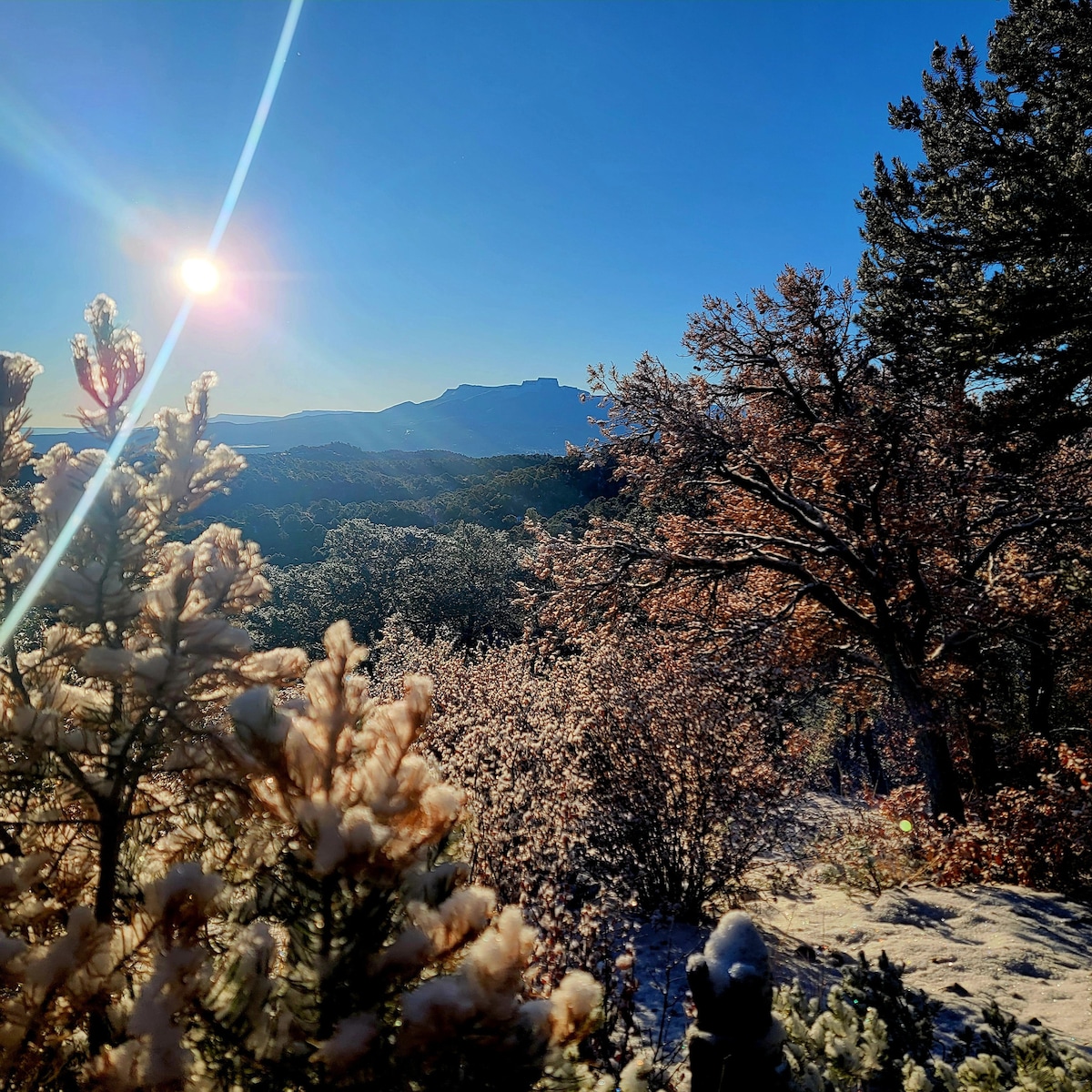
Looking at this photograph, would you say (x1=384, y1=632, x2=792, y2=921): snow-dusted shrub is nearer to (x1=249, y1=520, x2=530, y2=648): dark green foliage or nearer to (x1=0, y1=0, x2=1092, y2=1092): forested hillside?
(x1=0, y1=0, x2=1092, y2=1092): forested hillside

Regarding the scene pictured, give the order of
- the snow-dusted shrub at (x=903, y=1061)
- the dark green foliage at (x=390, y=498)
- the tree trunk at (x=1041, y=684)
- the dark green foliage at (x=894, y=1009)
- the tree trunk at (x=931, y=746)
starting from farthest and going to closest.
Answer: the dark green foliage at (x=390, y=498)
the tree trunk at (x=1041, y=684)
the tree trunk at (x=931, y=746)
the dark green foliage at (x=894, y=1009)
the snow-dusted shrub at (x=903, y=1061)

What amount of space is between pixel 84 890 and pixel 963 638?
883 centimetres

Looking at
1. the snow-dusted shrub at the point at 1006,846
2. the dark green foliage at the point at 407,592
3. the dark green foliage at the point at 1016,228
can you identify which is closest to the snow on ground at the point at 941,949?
the snow-dusted shrub at the point at 1006,846

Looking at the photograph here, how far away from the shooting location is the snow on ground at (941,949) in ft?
13.2

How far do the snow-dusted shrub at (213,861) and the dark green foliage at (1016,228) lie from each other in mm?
8414

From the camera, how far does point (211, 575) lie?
5.39 feet

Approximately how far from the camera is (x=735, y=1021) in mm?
2281

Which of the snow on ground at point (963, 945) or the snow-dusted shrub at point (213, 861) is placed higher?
the snow-dusted shrub at point (213, 861)

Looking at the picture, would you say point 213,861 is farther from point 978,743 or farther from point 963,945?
point 978,743

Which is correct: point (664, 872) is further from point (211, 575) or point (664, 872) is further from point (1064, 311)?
point (1064, 311)

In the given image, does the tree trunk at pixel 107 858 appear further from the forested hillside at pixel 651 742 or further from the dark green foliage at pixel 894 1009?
the dark green foliage at pixel 894 1009

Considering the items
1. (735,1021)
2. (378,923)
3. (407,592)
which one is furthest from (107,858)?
(407,592)

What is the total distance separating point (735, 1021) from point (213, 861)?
1904 millimetres

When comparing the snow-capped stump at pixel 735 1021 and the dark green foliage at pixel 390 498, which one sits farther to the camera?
the dark green foliage at pixel 390 498
